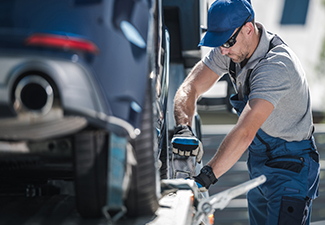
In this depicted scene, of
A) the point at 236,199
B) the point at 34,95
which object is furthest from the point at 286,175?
the point at 236,199

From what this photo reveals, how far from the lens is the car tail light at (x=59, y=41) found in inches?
36.3

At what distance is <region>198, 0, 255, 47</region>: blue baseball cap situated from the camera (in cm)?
166

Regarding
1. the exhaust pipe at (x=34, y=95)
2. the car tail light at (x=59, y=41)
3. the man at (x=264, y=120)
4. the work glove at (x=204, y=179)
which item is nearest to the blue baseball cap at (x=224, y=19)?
the man at (x=264, y=120)

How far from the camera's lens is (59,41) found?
0.93 metres

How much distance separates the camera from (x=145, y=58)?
43.8 inches

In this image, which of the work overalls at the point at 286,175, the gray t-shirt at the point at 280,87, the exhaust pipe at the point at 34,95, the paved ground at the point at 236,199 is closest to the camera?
the exhaust pipe at the point at 34,95

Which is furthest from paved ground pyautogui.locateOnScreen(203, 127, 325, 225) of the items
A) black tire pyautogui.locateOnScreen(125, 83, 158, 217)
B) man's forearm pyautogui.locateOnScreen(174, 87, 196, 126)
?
black tire pyautogui.locateOnScreen(125, 83, 158, 217)

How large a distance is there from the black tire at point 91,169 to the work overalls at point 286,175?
1.09 meters

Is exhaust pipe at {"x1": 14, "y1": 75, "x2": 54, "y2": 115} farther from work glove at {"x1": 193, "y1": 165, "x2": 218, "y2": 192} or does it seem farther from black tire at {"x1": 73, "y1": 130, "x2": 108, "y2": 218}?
work glove at {"x1": 193, "y1": 165, "x2": 218, "y2": 192}

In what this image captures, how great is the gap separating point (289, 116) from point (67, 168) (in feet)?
4.06

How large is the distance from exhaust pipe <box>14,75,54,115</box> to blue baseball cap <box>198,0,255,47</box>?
3.21 ft

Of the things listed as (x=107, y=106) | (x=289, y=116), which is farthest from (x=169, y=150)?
(x=107, y=106)

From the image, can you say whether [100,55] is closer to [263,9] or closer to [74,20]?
[74,20]

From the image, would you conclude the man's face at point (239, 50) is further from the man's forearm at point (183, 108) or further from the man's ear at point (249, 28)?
the man's forearm at point (183, 108)
